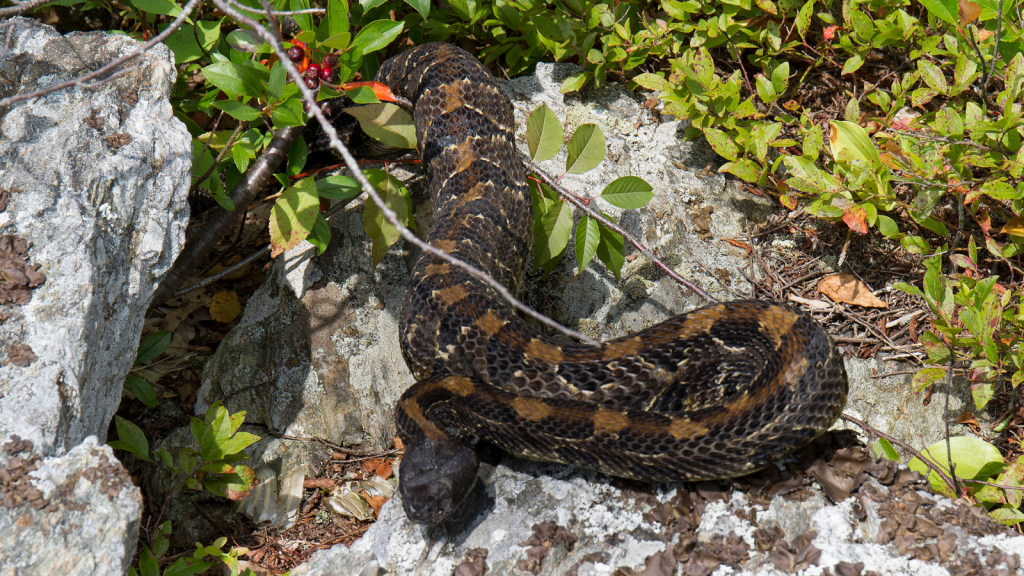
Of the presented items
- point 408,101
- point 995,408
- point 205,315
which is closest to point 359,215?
point 408,101

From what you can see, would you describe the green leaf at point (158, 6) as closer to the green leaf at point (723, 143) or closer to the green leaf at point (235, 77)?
the green leaf at point (235, 77)

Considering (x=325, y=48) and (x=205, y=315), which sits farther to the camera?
(x=205, y=315)

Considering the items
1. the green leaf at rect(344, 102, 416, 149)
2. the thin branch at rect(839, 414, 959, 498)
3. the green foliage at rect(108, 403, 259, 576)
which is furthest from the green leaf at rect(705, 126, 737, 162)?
the green foliage at rect(108, 403, 259, 576)

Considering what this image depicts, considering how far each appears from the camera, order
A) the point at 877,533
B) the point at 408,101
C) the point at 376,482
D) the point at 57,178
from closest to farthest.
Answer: the point at 877,533, the point at 57,178, the point at 376,482, the point at 408,101

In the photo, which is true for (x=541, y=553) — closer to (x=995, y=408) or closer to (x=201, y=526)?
(x=201, y=526)

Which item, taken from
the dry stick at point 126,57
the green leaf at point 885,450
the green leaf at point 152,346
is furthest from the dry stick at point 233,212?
the green leaf at point 885,450

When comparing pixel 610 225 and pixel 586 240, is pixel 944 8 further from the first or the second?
pixel 586 240

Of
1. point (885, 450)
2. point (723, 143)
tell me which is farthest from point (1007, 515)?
point (723, 143)

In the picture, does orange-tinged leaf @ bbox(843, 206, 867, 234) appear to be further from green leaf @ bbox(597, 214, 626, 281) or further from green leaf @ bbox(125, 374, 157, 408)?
green leaf @ bbox(125, 374, 157, 408)
